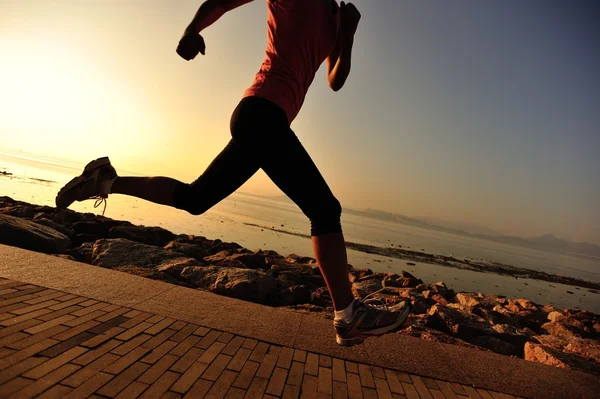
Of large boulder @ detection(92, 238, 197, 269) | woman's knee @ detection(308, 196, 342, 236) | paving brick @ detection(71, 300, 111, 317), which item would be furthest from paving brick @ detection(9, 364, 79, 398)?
large boulder @ detection(92, 238, 197, 269)

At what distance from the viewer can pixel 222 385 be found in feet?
6.94

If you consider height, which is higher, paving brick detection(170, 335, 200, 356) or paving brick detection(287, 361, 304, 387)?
paving brick detection(170, 335, 200, 356)

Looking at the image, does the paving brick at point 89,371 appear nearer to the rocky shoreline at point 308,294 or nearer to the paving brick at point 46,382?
the paving brick at point 46,382

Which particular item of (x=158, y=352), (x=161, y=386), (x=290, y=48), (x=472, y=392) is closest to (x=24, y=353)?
(x=158, y=352)

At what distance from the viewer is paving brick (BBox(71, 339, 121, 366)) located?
212 cm

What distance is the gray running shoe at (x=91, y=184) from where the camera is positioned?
2754mm

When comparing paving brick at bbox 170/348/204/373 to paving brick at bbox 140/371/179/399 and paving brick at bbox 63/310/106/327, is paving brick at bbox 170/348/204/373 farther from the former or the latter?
paving brick at bbox 63/310/106/327

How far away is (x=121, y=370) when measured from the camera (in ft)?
6.87

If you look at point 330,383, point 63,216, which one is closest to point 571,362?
point 330,383

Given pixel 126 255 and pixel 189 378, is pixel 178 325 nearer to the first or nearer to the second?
pixel 189 378

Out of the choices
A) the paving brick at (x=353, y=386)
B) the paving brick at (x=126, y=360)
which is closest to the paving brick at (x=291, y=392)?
the paving brick at (x=353, y=386)

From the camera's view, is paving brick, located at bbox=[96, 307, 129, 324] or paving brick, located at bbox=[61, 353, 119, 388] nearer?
paving brick, located at bbox=[61, 353, 119, 388]

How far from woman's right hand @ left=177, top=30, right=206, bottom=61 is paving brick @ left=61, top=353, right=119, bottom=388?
1.83 meters

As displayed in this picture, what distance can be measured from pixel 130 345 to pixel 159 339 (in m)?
0.21
